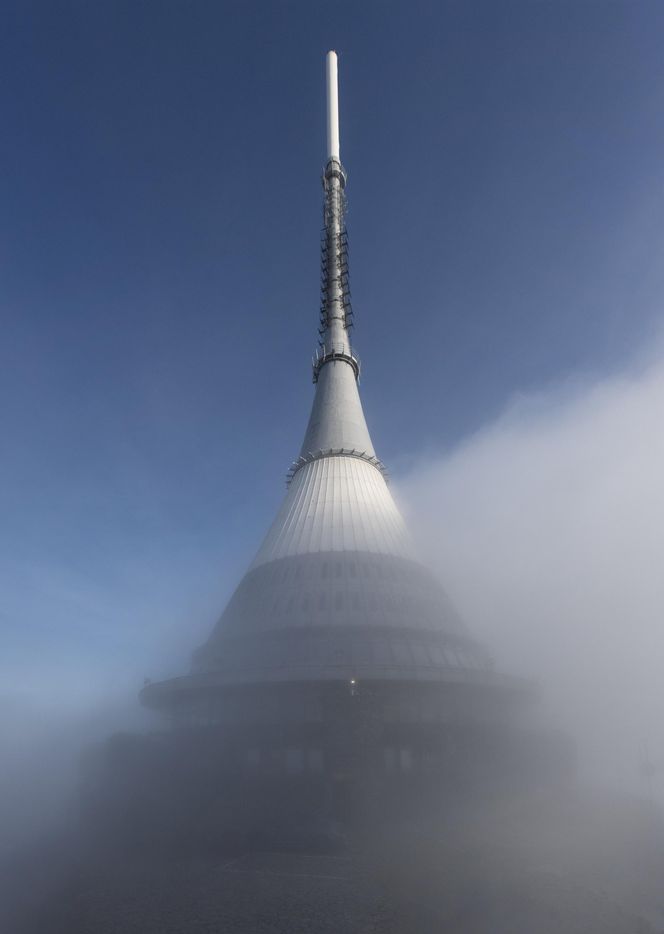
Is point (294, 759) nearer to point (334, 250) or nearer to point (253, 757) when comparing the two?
point (253, 757)

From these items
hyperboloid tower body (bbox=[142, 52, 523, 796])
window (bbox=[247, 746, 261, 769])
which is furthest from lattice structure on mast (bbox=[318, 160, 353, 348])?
window (bbox=[247, 746, 261, 769])

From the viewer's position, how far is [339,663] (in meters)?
30.5

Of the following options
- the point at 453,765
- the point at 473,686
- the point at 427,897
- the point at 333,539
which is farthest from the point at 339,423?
the point at 427,897

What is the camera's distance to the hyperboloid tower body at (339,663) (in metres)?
29.5

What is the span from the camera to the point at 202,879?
20062 mm

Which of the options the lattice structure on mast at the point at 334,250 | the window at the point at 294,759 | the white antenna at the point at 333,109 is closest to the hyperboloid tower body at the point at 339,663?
the window at the point at 294,759

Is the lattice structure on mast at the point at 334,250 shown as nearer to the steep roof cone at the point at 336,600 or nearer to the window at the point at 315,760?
the steep roof cone at the point at 336,600

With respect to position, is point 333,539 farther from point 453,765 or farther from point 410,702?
point 453,765

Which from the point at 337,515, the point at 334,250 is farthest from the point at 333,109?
the point at 337,515

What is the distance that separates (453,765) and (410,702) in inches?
155

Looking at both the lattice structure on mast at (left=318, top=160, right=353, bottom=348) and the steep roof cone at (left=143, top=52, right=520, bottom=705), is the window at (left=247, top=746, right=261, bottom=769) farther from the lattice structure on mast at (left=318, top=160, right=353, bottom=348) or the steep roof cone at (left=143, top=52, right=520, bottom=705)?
the lattice structure on mast at (left=318, top=160, right=353, bottom=348)

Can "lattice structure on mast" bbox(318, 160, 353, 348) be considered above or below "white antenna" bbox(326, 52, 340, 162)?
below

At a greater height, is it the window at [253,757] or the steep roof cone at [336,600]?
the steep roof cone at [336,600]

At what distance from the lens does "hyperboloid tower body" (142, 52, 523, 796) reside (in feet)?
96.7
